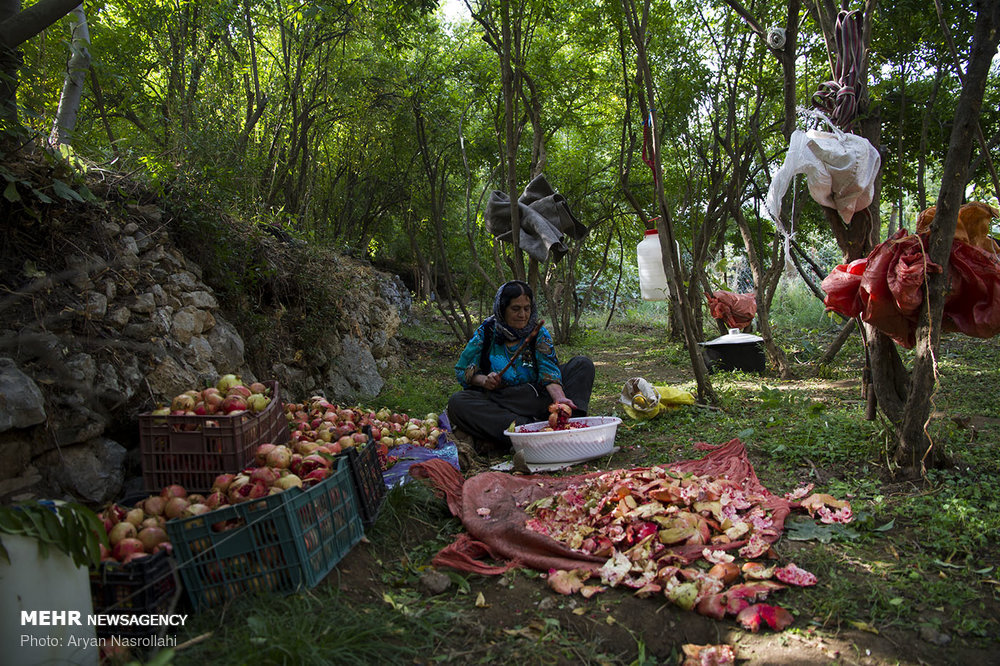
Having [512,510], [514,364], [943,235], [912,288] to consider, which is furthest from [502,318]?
[943,235]

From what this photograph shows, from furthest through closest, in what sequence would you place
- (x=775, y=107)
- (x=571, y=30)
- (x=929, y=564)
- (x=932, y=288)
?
(x=775, y=107)
(x=571, y=30)
(x=932, y=288)
(x=929, y=564)

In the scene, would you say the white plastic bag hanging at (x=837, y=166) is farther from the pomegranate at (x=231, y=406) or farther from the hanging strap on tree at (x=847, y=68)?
the pomegranate at (x=231, y=406)

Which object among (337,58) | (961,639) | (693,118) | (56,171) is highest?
(337,58)

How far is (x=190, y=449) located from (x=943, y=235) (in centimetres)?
353

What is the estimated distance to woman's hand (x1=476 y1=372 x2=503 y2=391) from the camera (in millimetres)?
4562

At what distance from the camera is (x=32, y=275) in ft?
10.1

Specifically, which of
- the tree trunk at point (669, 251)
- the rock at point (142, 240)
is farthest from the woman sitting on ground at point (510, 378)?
the rock at point (142, 240)

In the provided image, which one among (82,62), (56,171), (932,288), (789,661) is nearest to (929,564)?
(789,661)

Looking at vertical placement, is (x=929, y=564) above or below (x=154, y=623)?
below

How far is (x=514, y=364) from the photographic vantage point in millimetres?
4770

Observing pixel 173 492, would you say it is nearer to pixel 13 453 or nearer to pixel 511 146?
pixel 13 453

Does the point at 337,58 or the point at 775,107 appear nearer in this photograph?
the point at 337,58

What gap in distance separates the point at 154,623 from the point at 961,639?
8.32 feet

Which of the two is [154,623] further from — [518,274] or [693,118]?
[693,118]
